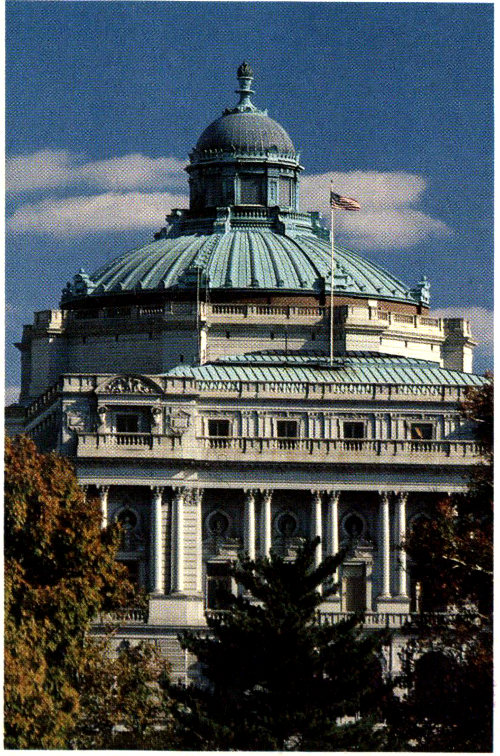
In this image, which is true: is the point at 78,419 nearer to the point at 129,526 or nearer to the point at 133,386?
the point at 133,386

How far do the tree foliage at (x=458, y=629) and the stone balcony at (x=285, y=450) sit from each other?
5417 cm

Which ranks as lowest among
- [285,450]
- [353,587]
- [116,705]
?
[116,705]

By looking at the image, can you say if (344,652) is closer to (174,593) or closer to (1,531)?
(1,531)

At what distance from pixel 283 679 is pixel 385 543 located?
58974 mm

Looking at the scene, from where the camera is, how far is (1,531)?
431ft

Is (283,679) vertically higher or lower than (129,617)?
lower

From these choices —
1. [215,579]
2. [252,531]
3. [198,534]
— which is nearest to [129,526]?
[198,534]

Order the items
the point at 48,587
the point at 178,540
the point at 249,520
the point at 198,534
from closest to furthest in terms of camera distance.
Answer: the point at 48,587
the point at 178,540
the point at 198,534
the point at 249,520

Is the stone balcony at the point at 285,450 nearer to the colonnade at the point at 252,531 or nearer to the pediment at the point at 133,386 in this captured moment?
the colonnade at the point at 252,531

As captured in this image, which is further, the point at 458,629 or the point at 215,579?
the point at 215,579

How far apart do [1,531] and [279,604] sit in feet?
60.9

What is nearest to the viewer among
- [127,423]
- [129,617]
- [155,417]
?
[129,617]

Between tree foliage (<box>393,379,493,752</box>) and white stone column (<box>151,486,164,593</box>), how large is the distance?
52.6 m

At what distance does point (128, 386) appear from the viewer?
652 feet
